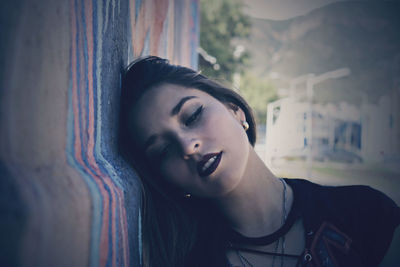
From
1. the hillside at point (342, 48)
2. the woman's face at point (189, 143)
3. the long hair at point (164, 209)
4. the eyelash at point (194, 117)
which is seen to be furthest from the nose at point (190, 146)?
the hillside at point (342, 48)

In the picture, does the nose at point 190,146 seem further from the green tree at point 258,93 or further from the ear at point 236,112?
the green tree at point 258,93

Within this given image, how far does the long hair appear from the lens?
1447 millimetres

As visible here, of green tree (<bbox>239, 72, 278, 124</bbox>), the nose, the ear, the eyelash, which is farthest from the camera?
green tree (<bbox>239, 72, 278, 124</bbox>)

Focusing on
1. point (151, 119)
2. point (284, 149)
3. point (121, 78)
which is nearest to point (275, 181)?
point (151, 119)

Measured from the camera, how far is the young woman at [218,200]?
142 centimetres

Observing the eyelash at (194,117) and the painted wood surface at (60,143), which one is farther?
the eyelash at (194,117)

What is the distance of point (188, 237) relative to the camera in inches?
63.3

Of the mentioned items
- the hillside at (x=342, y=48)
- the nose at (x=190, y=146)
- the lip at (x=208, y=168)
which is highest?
the hillside at (x=342, y=48)

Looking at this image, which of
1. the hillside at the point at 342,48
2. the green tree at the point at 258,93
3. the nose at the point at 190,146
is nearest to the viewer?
the nose at the point at 190,146

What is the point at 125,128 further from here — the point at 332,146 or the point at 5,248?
the point at 332,146

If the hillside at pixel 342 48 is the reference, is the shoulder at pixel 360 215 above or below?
below

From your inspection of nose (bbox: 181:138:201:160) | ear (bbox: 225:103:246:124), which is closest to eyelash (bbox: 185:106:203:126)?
nose (bbox: 181:138:201:160)

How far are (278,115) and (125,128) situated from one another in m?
8.67

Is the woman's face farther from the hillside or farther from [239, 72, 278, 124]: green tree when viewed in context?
[239, 72, 278, 124]: green tree
